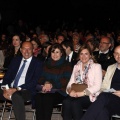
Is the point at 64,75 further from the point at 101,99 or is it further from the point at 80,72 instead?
the point at 101,99

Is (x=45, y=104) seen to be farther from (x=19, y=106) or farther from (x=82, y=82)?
(x=82, y=82)

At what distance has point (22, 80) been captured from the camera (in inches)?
269

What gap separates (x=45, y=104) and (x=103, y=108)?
1.02 meters

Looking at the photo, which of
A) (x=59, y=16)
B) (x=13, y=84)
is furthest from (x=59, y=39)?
(x=59, y=16)

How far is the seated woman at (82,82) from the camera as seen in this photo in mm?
6098

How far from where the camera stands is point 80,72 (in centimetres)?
652

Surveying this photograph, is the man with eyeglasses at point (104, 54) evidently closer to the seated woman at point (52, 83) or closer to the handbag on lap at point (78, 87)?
the seated woman at point (52, 83)

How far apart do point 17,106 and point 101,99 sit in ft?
4.63

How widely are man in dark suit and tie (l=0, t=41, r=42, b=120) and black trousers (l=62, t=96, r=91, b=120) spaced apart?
2.31 feet

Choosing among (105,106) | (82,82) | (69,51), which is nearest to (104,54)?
(69,51)

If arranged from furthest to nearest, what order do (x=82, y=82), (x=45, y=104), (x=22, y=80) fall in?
(x=22, y=80)
(x=82, y=82)
(x=45, y=104)

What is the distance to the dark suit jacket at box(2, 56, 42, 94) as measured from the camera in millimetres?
6645

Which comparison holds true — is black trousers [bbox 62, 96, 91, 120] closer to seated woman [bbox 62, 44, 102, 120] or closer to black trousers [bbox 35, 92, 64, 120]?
seated woman [bbox 62, 44, 102, 120]

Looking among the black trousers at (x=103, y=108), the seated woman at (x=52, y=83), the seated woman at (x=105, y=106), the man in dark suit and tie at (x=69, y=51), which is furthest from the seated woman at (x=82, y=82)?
the man in dark suit and tie at (x=69, y=51)
